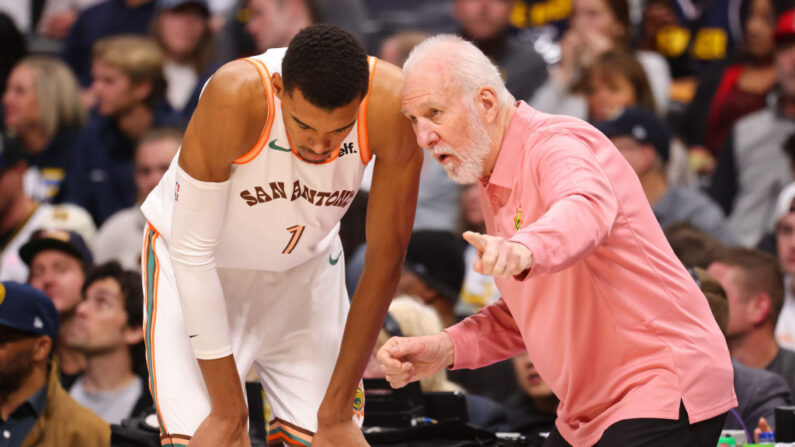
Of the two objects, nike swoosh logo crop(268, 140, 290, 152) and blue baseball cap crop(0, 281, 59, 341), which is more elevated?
nike swoosh logo crop(268, 140, 290, 152)

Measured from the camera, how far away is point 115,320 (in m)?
5.84

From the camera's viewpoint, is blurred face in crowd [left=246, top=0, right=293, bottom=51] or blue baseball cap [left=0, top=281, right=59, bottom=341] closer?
blue baseball cap [left=0, top=281, right=59, bottom=341]

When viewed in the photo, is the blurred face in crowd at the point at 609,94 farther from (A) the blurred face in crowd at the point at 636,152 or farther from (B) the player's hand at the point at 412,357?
(B) the player's hand at the point at 412,357

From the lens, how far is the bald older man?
2926mm

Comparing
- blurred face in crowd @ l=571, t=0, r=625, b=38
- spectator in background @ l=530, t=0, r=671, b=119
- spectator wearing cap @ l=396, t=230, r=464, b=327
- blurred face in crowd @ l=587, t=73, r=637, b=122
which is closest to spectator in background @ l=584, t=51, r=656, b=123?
blurred face in crowd @ l=587, t=73, r=637, b=122

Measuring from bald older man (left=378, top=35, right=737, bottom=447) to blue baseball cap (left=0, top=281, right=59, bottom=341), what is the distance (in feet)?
7.16

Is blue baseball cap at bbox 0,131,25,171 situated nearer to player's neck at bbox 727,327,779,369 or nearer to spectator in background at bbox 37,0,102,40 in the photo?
spectator in background at bbox 37,0,102,40

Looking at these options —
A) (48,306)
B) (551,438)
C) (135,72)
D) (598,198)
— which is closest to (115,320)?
(48,306)

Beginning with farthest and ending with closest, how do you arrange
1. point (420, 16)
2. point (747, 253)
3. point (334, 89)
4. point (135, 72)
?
point (420, 16), point (135, 72), point (747, 253), point (334, 89)

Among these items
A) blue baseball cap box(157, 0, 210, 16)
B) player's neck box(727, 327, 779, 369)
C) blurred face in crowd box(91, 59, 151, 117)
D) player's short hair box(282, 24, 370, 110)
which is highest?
player's short hair box(282, 24, 370, 110)

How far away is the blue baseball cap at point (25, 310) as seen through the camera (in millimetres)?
4668

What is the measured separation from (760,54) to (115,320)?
16.0 ft

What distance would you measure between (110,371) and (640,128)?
3.28 m

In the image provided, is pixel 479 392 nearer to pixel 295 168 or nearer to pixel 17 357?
pixel 17 357
